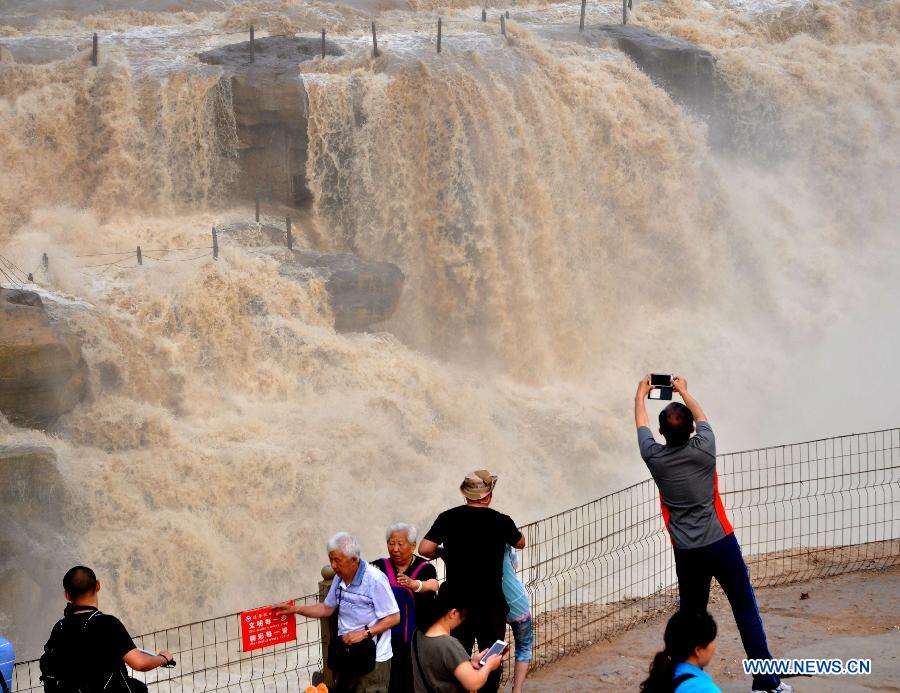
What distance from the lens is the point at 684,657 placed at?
152 inches

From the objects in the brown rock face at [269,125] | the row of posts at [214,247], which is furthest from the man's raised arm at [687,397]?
the brown rock face at [269,125]

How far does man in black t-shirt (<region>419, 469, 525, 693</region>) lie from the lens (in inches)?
205

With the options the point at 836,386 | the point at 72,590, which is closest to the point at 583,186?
the point at 836,386

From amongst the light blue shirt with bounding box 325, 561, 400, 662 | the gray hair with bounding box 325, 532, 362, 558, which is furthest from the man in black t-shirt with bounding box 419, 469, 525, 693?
the gray hair with bounding box 325, 532, 362, 558

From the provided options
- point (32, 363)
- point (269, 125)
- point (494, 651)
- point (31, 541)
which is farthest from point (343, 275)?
point (494, 651)

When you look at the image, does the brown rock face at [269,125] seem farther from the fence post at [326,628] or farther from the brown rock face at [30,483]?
the fence post at [326,628]

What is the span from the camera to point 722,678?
6.04m

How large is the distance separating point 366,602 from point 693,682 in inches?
63.1

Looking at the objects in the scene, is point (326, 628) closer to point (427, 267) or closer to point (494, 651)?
point (494, 651)

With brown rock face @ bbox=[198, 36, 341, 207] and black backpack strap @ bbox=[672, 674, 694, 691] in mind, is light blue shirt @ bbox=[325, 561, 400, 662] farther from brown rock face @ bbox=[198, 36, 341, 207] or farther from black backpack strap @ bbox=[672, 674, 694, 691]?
brown rock face @ bbox=[198, 36, 341, 207]

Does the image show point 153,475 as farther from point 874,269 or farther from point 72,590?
point 874,269

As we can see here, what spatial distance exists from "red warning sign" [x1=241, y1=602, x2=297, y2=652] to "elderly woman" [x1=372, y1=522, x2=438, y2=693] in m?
0.44

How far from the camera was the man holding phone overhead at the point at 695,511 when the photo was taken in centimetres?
520

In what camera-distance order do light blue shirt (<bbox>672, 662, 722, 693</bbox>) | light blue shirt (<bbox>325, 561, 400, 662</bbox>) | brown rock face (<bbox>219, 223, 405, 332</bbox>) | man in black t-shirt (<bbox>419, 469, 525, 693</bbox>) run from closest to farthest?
light blue shirt (<bbox>672, 662, 722, 693</bbox>) → light blue shirt (<bbox>325, 561, 400, 662</bbox>) → man in black t-shirt (<bbox>419, 469, 525, 693</bbox>) → brown rock face (<bbox>219, 223, 405, 332</bbox>)
